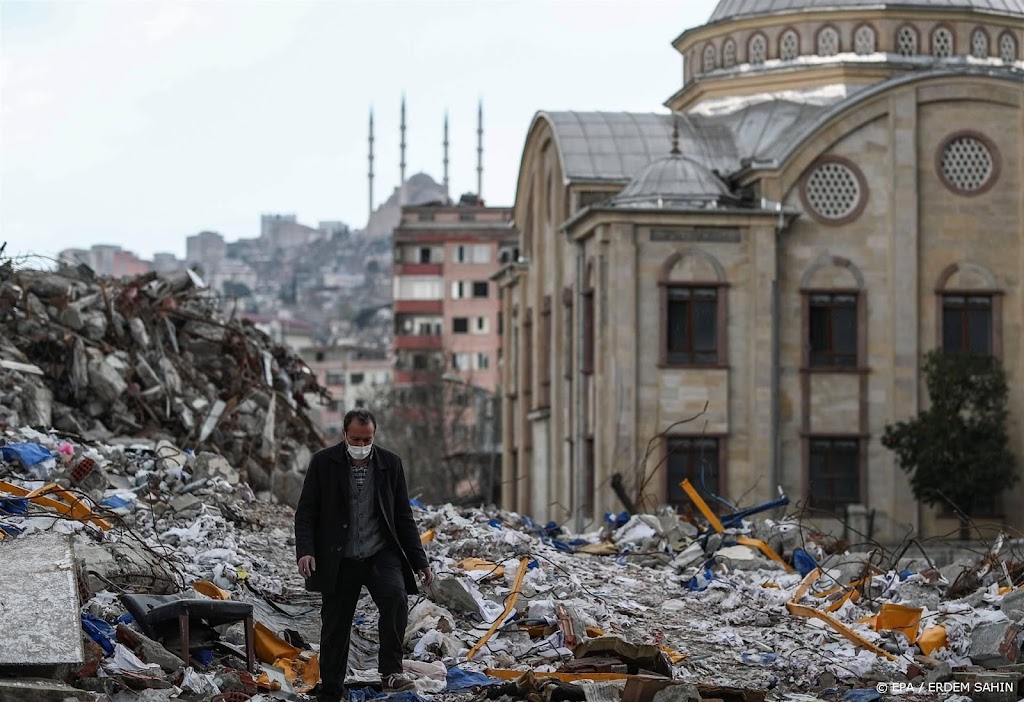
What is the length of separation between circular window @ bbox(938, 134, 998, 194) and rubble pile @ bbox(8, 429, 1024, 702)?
65.5 feet

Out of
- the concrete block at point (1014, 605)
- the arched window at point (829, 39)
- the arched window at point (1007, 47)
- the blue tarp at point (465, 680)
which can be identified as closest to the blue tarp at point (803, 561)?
the concrete block at point (1014, 605)

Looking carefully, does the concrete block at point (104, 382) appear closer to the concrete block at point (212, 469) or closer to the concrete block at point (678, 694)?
the concrete block at point (212, 469)

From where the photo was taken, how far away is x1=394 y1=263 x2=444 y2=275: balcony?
315ft

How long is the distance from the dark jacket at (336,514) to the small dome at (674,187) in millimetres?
24977

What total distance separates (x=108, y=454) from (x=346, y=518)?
7.35 metres

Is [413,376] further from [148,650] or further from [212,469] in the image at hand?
[148,650]

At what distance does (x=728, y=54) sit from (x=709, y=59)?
1.86 feet

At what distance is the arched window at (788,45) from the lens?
41.7m

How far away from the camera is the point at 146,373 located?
842 inches

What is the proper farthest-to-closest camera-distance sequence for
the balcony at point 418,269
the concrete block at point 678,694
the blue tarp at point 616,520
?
the balcony at point 418,269 → the blue tarp at point 616,520 → the concrete block at point 678,694

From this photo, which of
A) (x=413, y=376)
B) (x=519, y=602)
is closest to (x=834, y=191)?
(x=519, y=602)

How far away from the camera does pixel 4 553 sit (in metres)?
11.6

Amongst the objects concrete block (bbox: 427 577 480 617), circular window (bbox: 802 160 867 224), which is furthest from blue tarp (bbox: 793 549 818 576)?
circular window (bbox: 802 160 867 224)

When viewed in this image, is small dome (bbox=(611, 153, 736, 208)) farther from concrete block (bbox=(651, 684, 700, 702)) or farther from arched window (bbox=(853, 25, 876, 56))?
concrete block (bbox=(651, 684, 700, 702))
